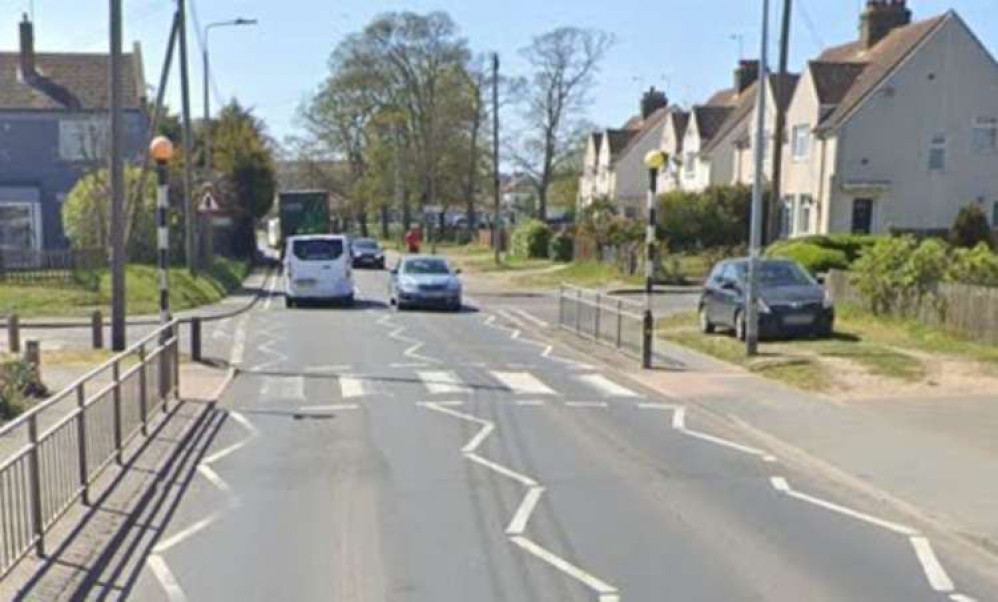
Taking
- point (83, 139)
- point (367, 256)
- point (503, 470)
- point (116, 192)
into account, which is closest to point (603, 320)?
point (116, 192)

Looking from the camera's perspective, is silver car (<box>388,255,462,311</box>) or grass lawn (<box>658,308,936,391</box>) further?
silver car (<box>388,255,462,311</box>)

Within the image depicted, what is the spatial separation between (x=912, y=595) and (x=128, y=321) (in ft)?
68.9

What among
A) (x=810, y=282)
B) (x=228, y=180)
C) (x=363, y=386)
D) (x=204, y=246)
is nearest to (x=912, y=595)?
(x=363, y=386)

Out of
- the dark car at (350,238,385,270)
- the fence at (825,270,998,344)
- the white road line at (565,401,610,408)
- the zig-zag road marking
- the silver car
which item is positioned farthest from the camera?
the dark car at (350,238,385,270)

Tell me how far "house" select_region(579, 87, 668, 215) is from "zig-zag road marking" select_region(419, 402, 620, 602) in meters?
52.5

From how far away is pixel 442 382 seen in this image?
15484mm

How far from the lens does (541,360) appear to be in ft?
61.6

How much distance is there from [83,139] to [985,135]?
111 feet

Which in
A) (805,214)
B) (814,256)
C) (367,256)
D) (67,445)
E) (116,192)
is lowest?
(367,256)

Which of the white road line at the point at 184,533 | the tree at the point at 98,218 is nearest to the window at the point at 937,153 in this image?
the tree at the point at 98,218

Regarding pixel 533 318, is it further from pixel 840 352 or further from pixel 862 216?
pixel 862 216

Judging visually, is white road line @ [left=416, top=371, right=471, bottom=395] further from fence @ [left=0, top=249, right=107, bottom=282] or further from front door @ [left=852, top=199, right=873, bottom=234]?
front door @ [left=852, top=199, right=873, bottom=234]

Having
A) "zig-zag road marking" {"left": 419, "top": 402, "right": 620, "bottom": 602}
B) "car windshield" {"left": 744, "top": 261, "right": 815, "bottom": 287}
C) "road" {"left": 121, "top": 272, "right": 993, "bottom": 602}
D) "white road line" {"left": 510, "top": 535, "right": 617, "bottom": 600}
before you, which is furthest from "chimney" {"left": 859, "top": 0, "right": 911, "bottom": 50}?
"white road line" {"left": 510, "top": 535, "right": 617, "bottom": 600}

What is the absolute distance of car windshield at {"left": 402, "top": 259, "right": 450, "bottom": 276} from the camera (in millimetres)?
29578
